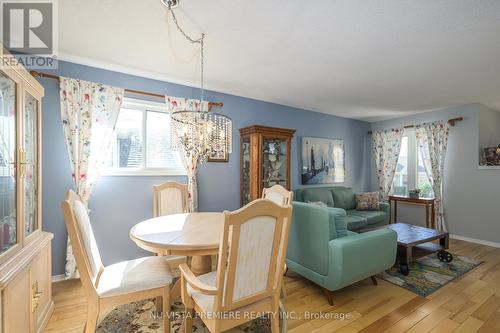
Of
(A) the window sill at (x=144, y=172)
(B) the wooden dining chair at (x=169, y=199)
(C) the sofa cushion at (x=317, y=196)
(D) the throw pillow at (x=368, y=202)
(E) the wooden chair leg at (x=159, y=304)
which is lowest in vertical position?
(E) the wooden chair leg at (x=159, y=304)

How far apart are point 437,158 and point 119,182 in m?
5.17

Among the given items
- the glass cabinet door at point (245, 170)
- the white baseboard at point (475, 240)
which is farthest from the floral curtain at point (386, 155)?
the glass cabinet door at point (245, 170)

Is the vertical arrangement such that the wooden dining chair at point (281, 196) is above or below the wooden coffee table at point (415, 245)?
above

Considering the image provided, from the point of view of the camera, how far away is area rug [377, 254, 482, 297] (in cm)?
233

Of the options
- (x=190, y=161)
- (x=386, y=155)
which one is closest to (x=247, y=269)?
(x=190, y=161)

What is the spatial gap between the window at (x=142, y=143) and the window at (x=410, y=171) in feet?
14.8

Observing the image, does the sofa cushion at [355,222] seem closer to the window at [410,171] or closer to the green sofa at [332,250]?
the green sofa at [332,250]

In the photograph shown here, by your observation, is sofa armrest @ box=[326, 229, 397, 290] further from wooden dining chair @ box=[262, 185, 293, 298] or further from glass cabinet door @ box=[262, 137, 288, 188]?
glass cabinet door @ box=[262, 137, 288, 188]

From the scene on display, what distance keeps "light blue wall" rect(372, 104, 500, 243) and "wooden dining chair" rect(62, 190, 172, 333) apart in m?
4.79

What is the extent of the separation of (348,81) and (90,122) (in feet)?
10.2

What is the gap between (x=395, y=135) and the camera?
4727 mm

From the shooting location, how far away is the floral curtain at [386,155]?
15.5 ft

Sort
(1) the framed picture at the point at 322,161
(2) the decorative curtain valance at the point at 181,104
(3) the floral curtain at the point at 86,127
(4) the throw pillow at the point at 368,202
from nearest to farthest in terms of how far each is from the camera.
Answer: (3) the floral curtain at the point at 86,127
(2) the decorative curtain valance at the point at 181,104
(4) the throw pillow at the point at 368,202
(1) the framed picture at the point at 322,161

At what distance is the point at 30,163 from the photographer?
171cm
